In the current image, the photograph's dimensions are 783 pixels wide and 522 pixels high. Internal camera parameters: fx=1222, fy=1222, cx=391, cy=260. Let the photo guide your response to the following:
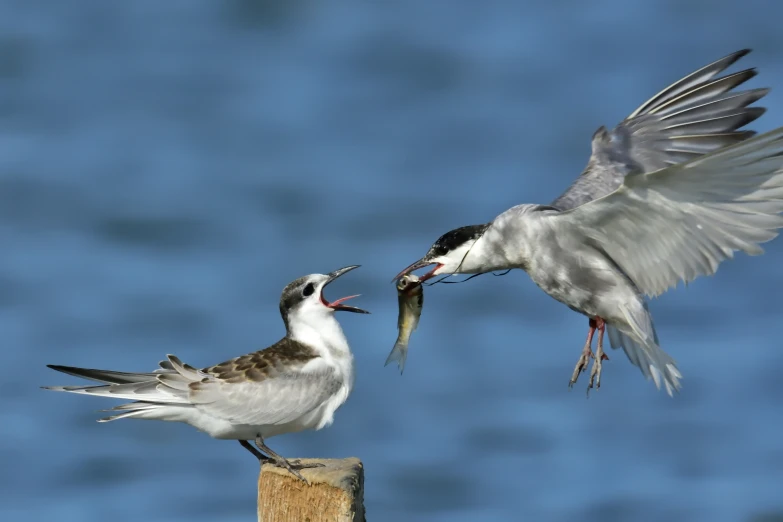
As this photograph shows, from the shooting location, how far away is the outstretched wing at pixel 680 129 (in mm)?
8281

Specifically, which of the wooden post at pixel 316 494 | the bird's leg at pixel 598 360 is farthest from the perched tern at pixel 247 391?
the bird's leg at pixel 598 360

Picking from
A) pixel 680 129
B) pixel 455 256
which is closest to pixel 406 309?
pixel 455 256

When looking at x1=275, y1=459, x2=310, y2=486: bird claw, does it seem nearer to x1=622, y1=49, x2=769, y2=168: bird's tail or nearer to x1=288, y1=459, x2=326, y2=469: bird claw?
x1=288, y1=459, x2=326, y2=469: bird claw

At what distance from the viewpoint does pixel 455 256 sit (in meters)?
7.15

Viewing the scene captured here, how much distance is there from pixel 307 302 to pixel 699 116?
10.8 ft

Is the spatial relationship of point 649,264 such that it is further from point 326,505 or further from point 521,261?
point 326,505

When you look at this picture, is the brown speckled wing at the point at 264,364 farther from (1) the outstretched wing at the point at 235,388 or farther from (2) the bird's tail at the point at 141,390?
(2) the bird's tail at the point at 141,390

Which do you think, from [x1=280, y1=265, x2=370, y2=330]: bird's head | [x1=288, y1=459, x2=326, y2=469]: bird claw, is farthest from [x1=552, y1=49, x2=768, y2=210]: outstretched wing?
[x1=288, y1=459, x2=326, y2=469]: bird claw

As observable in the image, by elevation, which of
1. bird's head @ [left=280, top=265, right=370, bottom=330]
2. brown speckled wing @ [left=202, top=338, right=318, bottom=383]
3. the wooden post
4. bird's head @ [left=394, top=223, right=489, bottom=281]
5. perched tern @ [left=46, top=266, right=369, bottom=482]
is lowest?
the wooden post

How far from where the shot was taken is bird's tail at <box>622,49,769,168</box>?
327 inches

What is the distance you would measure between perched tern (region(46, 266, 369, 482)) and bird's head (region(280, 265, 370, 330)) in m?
0.22

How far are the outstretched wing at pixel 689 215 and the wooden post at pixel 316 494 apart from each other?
2103 mm

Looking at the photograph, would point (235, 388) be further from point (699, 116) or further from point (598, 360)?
point (699, 116)

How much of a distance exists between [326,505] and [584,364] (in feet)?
8.16
